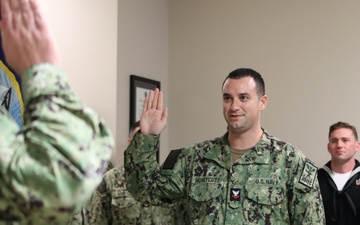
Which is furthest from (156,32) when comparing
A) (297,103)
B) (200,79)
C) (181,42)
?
(297,103)

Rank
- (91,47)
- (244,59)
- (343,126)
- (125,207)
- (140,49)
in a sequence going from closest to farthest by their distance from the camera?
(91,47) < (125,207) < (343,126) < (140,49) < (244,59)

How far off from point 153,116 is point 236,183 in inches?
19.3

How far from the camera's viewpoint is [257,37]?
328cm

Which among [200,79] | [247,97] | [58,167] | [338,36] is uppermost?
[338,36]

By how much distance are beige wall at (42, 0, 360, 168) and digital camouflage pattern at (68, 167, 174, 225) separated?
243mm

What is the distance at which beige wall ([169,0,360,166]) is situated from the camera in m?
2.99

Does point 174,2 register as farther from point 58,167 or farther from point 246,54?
point 58,167

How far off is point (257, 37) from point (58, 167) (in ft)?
9.69

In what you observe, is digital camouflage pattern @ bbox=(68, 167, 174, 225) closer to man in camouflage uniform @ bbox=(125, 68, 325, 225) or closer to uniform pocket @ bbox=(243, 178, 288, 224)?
man in camouflage uniform @ bbox=(125, 68, 325, 225)

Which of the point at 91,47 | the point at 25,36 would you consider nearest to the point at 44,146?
the point at 25,36

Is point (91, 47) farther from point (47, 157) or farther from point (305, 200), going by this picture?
point (47, 157)

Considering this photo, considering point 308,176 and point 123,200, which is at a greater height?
point 308,176

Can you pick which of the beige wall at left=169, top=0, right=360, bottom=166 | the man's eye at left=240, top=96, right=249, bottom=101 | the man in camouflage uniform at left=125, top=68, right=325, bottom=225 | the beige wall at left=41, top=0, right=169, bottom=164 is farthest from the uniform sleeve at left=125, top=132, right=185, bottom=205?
the beige wall at left=169, top=0, right=360, bottom=166

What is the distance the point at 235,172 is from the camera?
198 cm
